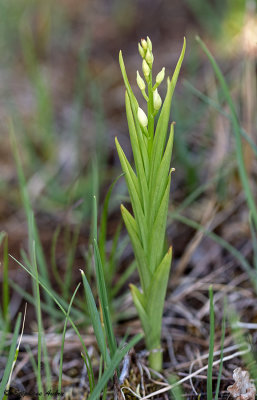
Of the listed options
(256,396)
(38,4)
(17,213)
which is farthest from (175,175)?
(38,4)

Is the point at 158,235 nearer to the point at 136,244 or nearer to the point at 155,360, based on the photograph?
the point at 136,244

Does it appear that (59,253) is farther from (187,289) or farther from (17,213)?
(187,289)

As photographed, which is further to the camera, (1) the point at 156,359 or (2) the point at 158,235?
(1) the point at 156,359

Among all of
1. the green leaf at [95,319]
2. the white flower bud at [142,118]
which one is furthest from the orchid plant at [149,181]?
the green leaf at [95,319]

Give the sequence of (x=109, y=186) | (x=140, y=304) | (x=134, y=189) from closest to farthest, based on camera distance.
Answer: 1. (x=134, y=189)
2. (x=140, y=304)
3. (x=109, y=186)

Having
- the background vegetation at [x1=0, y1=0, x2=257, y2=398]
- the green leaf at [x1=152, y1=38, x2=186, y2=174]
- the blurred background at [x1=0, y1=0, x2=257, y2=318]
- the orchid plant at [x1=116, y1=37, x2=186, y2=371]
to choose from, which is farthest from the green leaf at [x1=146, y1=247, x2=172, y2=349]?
the blurred background at [x1=0, y1=0, x2=257, y2=318]

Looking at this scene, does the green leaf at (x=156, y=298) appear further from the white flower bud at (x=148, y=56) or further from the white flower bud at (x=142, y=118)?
the white flower bud at (x=148, y=56)

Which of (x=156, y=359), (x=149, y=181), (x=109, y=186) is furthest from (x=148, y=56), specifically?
(x=109, y=186)

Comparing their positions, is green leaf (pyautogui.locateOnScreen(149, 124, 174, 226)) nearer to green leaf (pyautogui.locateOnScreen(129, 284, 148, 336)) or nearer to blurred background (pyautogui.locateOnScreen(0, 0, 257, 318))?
green leaf (pyautogui.locateOnScreen(129, 284, 148, 336))
